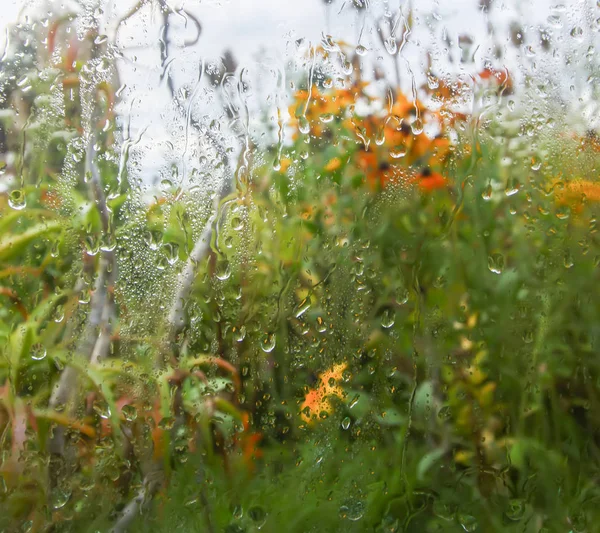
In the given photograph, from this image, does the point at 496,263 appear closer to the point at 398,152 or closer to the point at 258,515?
the point at 398,152

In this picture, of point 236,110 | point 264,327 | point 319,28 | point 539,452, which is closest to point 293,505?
point 264,327

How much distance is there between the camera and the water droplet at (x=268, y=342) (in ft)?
2.25

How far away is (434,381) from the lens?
739 mm

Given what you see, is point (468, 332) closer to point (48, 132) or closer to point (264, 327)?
point (264, 327)

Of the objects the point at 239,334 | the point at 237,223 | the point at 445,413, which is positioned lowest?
the point at 445,413

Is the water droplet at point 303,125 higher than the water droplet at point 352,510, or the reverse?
the water droplet at point 303,125

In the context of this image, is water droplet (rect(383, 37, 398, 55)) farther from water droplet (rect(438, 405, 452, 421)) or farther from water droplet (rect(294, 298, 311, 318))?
water droplet (rect(438, 405, 452, 421))

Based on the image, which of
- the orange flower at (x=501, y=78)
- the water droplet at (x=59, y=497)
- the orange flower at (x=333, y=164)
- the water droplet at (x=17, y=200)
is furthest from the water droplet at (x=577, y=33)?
the water droplet at (x=59, y=497)

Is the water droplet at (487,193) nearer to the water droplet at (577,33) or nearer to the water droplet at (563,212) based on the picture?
the water droplet at (563,212)

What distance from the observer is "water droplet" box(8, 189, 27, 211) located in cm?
64

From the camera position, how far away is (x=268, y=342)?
687 mm

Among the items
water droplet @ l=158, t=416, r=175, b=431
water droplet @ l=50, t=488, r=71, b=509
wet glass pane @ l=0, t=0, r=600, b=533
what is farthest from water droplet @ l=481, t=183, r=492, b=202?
water droplet @ l=50, t=488, r=71, b=509

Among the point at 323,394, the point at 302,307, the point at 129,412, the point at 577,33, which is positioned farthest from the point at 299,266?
the point at 577,33

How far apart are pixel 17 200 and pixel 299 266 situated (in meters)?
0.33
